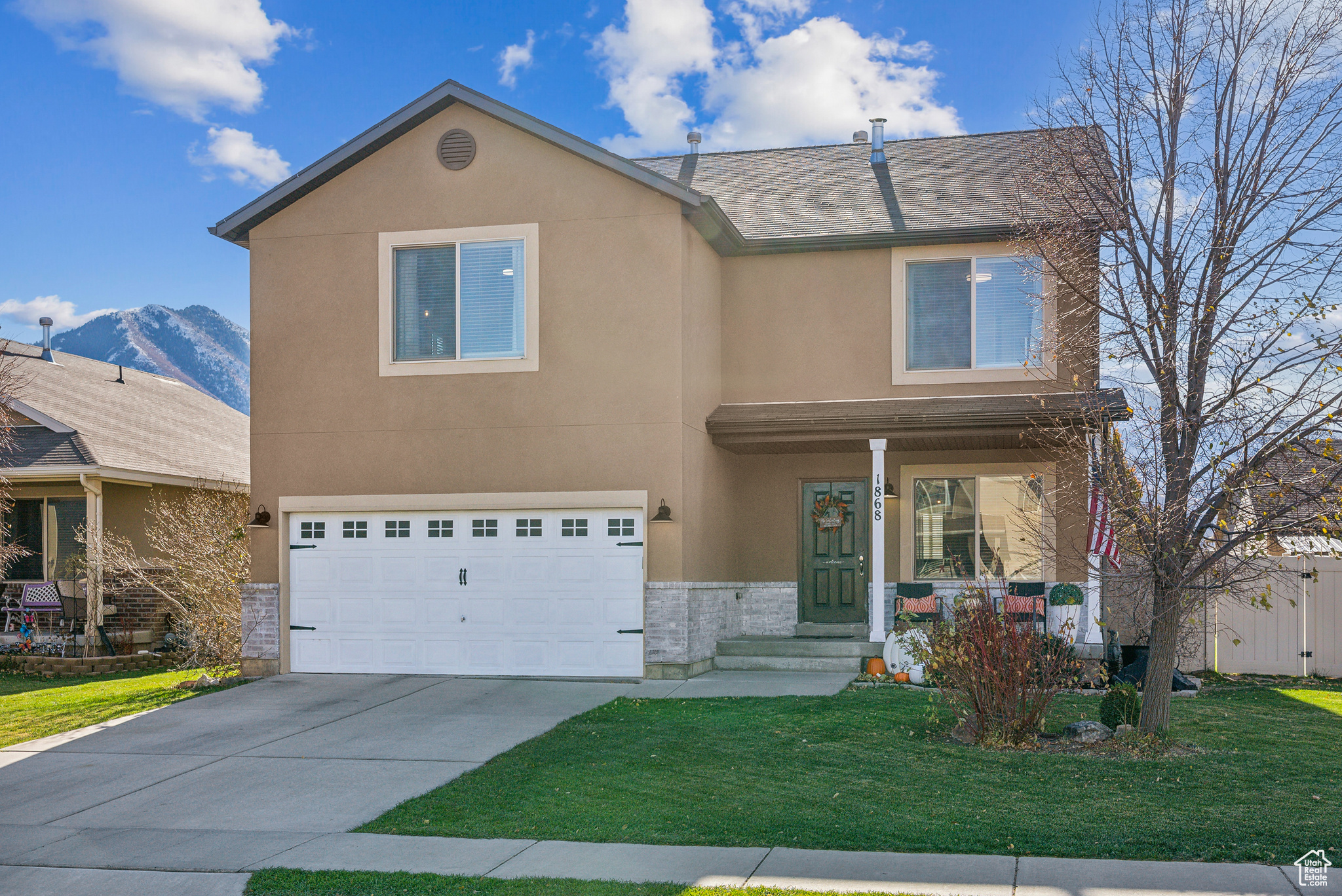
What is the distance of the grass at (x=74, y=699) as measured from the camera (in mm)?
10930

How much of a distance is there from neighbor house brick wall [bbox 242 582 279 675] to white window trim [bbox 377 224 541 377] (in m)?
3.04

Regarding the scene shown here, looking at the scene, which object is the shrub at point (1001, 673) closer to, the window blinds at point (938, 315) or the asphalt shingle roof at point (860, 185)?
the window blinds at point (938, 315)

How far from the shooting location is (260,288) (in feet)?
45.0

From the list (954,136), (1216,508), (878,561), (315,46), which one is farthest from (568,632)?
(315,46)

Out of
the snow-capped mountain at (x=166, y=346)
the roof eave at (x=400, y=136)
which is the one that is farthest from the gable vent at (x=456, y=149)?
the snow-capped mountain at (x=166, y=346)

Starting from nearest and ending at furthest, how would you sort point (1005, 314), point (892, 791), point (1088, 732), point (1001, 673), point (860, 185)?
point (892, 791)
point (1001, 673)
point (1088, 732)
point (1005, 314)
point (860, 185)

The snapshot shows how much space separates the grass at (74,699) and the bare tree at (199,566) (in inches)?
30.1

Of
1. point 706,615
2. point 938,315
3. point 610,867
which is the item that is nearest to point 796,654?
point 706,615

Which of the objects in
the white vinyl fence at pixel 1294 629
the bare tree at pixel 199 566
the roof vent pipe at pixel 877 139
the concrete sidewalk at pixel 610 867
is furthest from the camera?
the roof vent pipe at pixel 877 139

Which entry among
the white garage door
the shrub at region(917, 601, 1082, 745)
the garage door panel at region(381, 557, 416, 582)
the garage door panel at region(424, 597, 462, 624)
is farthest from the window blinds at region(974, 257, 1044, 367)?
the garage door panel at region(381, 557, 416, 582)

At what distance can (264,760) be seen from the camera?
896 cm

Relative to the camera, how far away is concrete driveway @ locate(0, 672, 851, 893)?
684cm

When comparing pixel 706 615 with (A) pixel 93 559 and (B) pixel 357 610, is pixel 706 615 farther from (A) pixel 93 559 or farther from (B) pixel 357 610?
(A) pixel 93 559

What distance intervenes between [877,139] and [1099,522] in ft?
25.9
